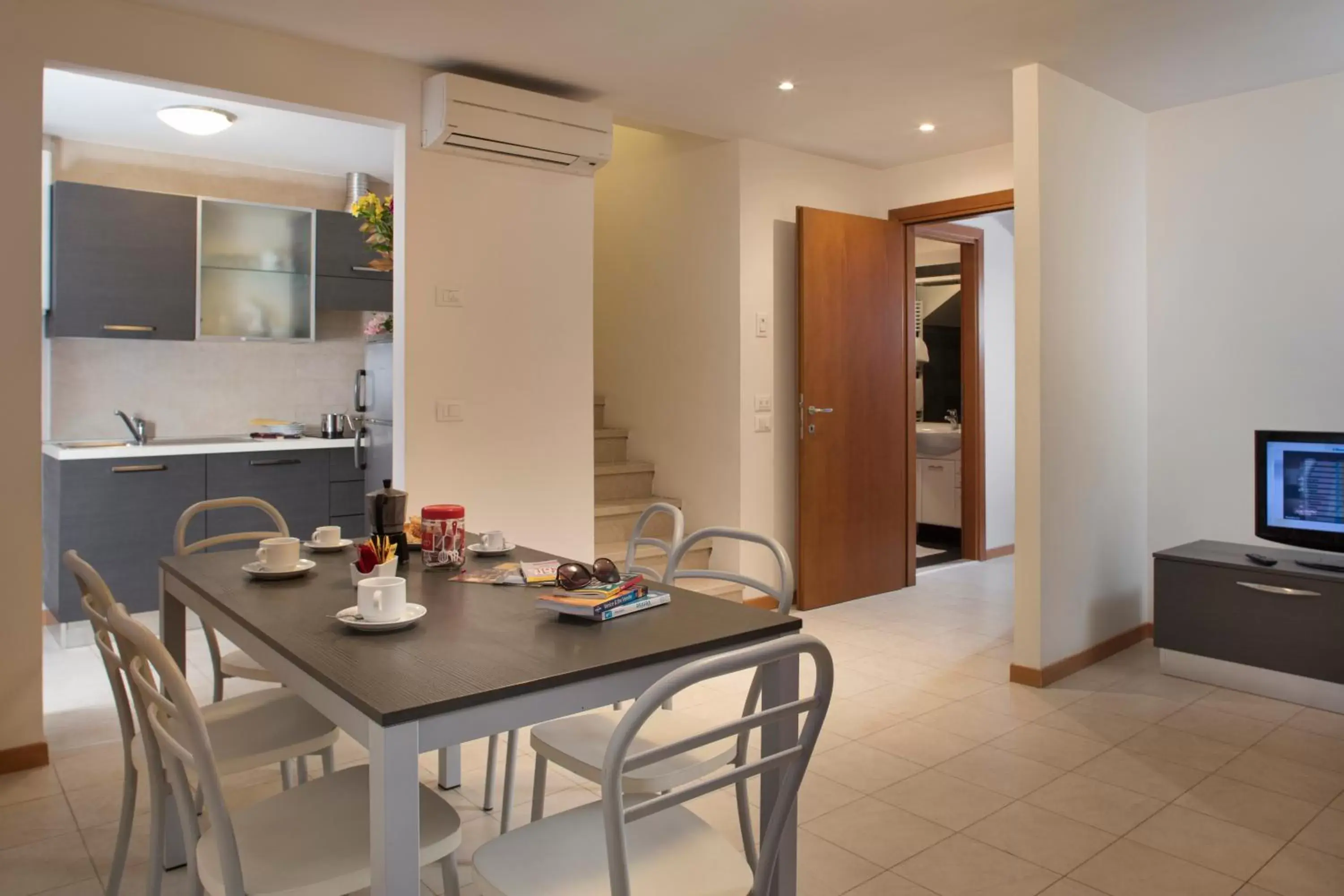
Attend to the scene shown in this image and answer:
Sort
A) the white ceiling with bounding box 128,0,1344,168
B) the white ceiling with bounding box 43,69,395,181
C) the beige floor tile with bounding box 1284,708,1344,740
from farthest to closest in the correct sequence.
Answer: the white ceiling with bounding box 43,69,395,181
the beige floor tile with bounding box 1284,708,1344,740
the white ceiling with bounding box 128,0,1344,168

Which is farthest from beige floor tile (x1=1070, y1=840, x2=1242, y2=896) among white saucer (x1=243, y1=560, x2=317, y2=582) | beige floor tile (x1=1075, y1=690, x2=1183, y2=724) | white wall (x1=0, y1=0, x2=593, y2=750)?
white wall (x1=0, y1=0, x2=593, y2=750)

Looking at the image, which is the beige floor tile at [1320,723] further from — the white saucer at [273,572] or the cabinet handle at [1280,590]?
the white saucer at [273,572]

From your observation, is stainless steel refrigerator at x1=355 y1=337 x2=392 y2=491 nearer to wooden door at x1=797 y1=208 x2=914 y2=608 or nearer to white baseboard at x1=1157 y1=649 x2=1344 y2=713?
wooden door at x1=797 y1=208 x2=914 y2=608

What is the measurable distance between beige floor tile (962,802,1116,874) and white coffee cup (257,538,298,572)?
1882 millimetres

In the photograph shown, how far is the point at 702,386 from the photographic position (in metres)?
5.06

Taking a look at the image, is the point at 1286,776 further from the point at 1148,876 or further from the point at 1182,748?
the point at 1148,876

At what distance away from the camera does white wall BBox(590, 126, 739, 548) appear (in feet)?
16.2

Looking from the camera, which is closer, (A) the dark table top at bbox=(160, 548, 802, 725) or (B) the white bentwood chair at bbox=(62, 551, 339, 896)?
(A) the dark table top at bbox=(160, 548, 802, 725)

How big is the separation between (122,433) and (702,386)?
125 inches

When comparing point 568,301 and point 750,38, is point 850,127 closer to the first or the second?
point 750,38

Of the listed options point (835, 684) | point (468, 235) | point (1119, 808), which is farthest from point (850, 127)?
point (1119, 808)

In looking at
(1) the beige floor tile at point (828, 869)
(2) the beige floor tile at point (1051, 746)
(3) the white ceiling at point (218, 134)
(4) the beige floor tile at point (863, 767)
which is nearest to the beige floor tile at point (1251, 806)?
(2) the beige floor tile at point (1051, 746)

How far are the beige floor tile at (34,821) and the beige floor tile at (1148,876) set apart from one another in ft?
8.83

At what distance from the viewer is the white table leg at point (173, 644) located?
89.8 inches
